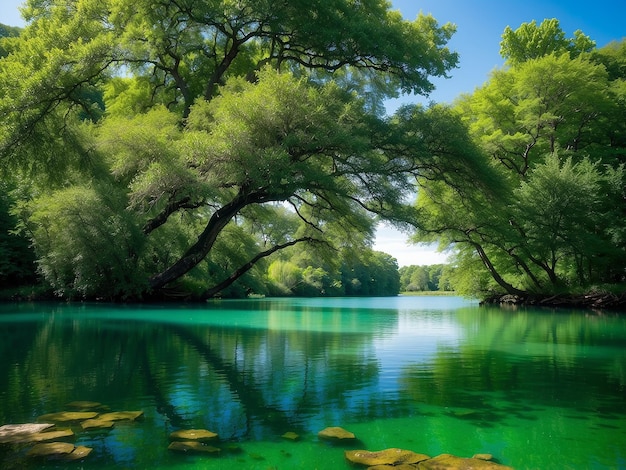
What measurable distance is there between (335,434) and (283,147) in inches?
483

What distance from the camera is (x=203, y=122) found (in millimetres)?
18734

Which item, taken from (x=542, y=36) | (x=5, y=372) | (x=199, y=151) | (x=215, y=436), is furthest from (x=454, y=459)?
(x=542, y=36)

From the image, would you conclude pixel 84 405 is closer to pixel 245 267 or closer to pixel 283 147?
pixel 283 147

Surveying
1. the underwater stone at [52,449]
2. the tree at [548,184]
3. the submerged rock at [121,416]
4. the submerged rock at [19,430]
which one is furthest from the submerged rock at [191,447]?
the tree at [548,184]

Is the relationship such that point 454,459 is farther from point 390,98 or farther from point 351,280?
point 351,280

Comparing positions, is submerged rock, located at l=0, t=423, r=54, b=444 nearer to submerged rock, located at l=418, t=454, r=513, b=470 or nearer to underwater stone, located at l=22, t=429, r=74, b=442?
underwater stone, located at l=22, t=429, r=74, b=442

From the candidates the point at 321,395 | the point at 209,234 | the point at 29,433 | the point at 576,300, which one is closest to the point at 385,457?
the point at 321,395

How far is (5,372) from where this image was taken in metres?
6.96

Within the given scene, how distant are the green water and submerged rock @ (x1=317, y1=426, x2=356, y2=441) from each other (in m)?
0.12

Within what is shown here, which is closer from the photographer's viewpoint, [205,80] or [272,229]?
[205,80]

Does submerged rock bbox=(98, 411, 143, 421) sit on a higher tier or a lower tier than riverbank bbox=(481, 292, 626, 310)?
lower

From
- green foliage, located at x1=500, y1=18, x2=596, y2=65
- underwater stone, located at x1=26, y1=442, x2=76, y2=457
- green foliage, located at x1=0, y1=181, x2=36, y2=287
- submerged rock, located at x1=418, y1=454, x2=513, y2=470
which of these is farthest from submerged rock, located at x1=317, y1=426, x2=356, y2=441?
green foliage, located at x1=500, y1=18, x2=596, y2=65

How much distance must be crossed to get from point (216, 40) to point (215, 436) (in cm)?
2197

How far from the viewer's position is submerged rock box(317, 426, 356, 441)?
174 inches
